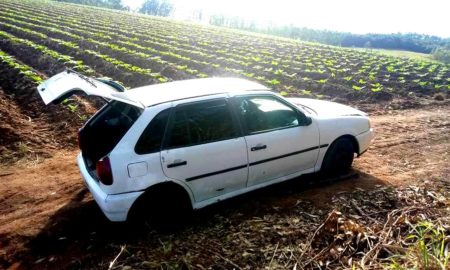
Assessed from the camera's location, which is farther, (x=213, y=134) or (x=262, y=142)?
(x=262, y=142)

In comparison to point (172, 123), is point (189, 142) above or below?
below

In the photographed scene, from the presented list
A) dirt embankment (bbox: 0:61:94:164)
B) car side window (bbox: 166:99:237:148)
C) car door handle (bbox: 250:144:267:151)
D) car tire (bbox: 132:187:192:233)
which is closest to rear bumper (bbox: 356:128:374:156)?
car door handle (bbox: 250:144:267:151)

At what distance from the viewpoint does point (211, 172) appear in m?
4.42

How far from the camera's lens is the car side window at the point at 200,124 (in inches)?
166

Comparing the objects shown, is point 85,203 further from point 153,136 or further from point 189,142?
point 189,142

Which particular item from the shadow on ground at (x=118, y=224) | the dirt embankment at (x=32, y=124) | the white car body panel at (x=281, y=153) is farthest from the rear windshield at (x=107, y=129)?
the dirt embankment at (x=32, y=124)

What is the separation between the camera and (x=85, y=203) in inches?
198

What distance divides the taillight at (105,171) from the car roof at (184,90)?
0.76m

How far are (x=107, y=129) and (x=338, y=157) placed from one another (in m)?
3.35

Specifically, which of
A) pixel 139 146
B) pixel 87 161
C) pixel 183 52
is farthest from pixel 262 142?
pixel 183 52

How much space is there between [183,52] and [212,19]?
258 feet

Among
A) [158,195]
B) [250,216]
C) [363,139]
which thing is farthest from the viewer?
[363,139]

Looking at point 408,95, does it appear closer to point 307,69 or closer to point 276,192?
point 307,69

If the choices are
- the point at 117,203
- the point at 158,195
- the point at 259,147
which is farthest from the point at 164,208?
the point at 259,147
